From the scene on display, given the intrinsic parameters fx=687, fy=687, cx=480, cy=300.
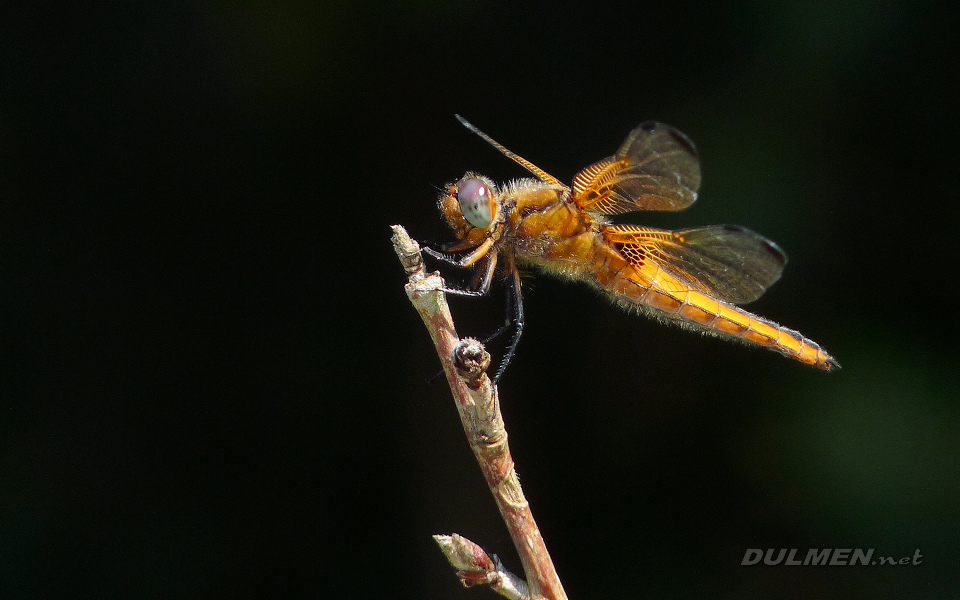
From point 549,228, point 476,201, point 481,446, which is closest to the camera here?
point 481,446

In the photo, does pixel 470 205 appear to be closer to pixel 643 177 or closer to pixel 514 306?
pixel 514 306

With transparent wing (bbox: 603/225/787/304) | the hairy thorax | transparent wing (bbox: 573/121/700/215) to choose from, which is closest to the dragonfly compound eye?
the hairy thorax

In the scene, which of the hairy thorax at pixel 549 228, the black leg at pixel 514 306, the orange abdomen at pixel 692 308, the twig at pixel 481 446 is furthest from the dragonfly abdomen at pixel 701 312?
the twig at pixel 481 446

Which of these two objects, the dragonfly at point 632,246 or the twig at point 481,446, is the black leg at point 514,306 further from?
the twig at point 481,446

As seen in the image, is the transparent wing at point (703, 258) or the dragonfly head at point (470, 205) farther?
the transparent wing at point (703, 258)

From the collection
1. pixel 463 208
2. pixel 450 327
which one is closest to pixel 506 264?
pixel 463 208

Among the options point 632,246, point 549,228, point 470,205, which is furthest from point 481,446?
point 632,246

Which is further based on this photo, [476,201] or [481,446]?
[476,201]

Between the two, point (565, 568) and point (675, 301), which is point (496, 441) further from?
point (565, 568)
